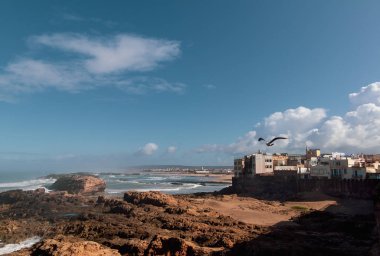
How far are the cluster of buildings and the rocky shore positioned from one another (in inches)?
890

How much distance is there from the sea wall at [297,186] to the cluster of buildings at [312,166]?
2665 millimetres

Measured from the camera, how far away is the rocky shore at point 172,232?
982 inches

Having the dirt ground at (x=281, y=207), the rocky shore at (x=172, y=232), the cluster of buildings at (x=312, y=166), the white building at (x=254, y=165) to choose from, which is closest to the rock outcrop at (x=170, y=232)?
the rocky shore at (x=172, y=232)

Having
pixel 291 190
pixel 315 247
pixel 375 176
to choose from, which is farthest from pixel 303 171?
pixel 315 247

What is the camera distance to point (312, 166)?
244 feet

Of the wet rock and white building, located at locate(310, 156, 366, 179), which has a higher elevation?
white building, located at locate(310, 156, 366, 179)

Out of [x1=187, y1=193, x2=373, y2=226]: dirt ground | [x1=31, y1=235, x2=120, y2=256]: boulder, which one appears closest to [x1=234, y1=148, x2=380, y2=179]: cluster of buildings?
[x1=187, y1=193, x2=373, y2=226]: dirt ground

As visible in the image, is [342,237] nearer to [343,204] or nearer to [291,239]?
[291,239]

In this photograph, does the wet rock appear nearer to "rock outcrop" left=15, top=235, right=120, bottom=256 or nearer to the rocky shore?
the rocky shore

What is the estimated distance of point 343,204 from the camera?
182 feet

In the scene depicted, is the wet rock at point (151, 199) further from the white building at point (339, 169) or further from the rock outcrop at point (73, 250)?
the white building at point (339, 169)

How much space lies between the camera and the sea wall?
59.0 m

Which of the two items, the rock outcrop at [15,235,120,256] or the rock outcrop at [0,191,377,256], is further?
the rock outcrop at [0,191,377,256]

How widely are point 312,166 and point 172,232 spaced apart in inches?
1892
